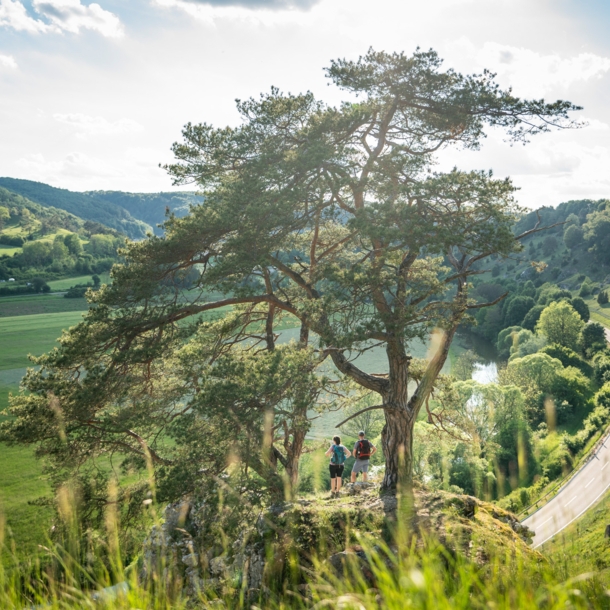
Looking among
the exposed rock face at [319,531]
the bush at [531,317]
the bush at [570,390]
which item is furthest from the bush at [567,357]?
the exposed rock face at [319,531]

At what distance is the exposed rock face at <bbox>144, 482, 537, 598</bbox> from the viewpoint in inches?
251

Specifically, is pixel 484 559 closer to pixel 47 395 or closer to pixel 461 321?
pixel 461 321

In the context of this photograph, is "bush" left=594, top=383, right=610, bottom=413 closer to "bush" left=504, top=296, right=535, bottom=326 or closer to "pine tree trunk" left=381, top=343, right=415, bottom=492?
"bush" left=504, top=296, right=535, bottom=326

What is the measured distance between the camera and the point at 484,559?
6.24 meters

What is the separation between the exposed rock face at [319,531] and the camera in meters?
6.38

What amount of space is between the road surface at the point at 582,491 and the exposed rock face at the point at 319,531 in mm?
21074

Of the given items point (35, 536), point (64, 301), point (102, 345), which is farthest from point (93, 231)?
point (102, 345)

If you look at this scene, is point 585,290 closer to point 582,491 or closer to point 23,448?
point 582,491

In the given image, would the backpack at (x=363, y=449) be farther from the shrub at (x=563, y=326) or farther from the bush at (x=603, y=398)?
the shrub at (x=563, y=326)

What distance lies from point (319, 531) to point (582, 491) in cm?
2952

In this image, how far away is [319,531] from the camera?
6977mm

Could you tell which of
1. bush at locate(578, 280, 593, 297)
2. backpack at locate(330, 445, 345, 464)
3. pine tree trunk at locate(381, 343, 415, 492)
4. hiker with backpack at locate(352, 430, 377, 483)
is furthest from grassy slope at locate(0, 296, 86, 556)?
bush at locate(578, 280, 593, 297)

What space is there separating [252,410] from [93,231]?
154394mm

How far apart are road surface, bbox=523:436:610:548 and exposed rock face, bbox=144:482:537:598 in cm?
2107
